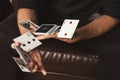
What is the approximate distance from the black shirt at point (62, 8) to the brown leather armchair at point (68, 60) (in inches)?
8.4

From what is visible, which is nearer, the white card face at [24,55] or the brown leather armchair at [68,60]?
the white card face at [24,55]

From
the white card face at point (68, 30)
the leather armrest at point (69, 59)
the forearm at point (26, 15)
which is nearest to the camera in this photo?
the white card face at point (68, 30)

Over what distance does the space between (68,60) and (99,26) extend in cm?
24

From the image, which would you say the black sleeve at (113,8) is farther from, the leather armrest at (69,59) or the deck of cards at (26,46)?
the deck of cards at (26,46)

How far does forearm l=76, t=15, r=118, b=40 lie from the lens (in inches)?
56.0

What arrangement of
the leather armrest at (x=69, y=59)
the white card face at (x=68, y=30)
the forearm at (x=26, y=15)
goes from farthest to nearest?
the forearm at (x=26, y=15), the leather armrest at (x=69, y=59), the white card face at (x=68, y=30)

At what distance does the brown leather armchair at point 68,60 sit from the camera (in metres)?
1.39

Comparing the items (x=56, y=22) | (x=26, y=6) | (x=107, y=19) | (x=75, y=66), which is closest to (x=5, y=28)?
(x=26, y=6)

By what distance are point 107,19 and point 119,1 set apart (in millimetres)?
109

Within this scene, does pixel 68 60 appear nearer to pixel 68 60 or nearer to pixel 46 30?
pixel 68 60

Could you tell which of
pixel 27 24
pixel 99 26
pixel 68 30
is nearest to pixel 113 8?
pixel 99 26

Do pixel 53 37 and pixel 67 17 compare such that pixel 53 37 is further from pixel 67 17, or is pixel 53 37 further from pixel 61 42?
pixel 67 17

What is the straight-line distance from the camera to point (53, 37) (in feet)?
4.52

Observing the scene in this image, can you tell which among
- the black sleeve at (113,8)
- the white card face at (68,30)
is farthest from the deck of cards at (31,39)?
the black sleeve at (113,8)
